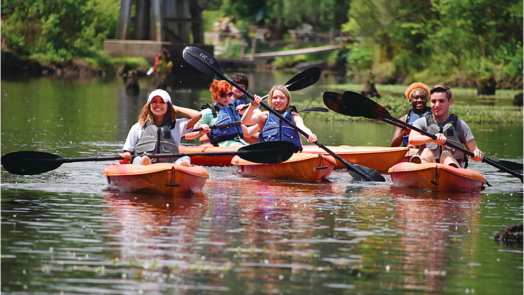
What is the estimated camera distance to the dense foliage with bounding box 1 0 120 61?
40.7 meters

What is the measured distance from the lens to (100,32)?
47.8 meters

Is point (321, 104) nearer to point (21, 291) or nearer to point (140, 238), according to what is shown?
point (140, 238)

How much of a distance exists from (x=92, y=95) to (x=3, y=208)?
63.4ft

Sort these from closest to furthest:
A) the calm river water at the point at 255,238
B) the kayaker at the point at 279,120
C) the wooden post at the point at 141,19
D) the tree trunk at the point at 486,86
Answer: the calm river water at the point at 255,238
the kayaker at the point at 279,120
the tree trunk at the point at 486,86
the wooden post at the point at 141,19

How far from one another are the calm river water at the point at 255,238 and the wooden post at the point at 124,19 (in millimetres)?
31854

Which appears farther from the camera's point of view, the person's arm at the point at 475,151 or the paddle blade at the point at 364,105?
the paddle blade at the point at 364,105

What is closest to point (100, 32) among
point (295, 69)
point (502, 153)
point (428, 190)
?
point (295, 69)

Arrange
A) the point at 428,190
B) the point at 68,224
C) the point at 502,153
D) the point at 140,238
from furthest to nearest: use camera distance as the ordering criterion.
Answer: the point at 502,153
the point at 428,190
the point at 68,224
the point at 140,238

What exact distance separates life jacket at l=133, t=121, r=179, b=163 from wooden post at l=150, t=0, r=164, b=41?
32551 mm

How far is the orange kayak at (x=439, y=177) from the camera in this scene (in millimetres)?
9953

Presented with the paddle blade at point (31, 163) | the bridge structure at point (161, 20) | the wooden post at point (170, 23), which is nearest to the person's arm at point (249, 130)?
the paddle blade at point (31, 163)

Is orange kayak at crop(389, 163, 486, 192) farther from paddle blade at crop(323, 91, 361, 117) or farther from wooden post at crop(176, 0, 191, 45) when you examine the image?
wooden post at crop(176, 0, 191, 45)

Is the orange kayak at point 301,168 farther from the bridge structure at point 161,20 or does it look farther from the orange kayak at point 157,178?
the bridge structure at point 161,20

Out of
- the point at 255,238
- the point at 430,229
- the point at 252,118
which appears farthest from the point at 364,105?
the point at 255,238
